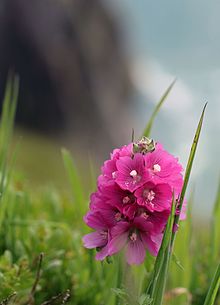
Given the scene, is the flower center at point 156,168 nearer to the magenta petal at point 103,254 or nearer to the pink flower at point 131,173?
the pink flower at point 131,173

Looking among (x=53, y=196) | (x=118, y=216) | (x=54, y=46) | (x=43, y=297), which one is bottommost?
(x=43, y=297)

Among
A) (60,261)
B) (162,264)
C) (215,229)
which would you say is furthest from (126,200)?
(215,229)

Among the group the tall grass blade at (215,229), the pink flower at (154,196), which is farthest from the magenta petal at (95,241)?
the tall grass blade at (215,229)

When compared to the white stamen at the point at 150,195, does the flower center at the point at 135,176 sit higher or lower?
higher

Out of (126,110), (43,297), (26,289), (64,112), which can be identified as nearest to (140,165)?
(26,289)

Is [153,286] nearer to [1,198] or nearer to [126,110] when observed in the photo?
[1,198]

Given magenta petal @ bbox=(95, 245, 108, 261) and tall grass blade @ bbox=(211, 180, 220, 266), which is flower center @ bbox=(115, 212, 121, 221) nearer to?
magenta petal @ bbox=(95, 245, 108, 261)
